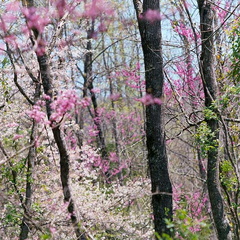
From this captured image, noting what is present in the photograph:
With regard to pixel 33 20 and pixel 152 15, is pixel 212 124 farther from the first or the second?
pixel 33 20

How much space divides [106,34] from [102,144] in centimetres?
487

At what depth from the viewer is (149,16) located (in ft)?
15.0

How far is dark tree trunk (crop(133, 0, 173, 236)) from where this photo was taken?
4461 millimetres

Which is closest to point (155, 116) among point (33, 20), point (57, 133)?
point (57, 133)

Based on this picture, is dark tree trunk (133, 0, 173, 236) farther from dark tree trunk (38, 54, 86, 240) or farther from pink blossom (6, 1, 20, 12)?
pink blossom (6, 1, 20, 12)

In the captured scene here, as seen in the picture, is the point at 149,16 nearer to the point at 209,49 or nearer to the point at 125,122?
the point at 209,49

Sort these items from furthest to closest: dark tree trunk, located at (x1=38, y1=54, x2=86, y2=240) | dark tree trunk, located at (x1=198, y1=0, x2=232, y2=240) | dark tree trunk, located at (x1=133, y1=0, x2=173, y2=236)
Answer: dark tree trunk, located at (x1=198, y1=0, x2=232, y2=240), dark tree trunk, located at (x1=133, y1=0, x2=173, y2=236), dark tree trunk, located at (x1=38, y1=54, x2=86, y2=240)

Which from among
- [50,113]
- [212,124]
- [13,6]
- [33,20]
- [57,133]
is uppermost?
[13,6]

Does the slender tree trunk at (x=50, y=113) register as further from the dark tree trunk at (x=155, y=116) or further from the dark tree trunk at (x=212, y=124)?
the dark tree trunk at (x=212, y=124)

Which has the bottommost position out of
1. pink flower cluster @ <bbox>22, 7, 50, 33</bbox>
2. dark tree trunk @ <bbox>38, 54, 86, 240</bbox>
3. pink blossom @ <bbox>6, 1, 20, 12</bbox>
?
dark tree trunk @ <bbox>38, 54, 86, 240</bbox>

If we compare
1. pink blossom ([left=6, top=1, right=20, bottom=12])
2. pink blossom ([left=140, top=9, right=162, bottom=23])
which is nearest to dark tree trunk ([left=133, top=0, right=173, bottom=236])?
pink blossom ([left=140, top=9, right=162, bottom=23])

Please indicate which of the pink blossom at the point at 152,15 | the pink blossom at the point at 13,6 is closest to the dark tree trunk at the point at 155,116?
the pink blossom at the point at 152,15

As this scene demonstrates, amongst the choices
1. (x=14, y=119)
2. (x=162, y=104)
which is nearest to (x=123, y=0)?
(x=14, y=119)

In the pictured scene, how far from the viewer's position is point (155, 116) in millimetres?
4562
